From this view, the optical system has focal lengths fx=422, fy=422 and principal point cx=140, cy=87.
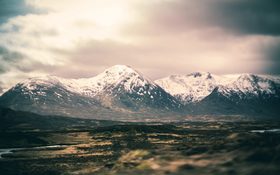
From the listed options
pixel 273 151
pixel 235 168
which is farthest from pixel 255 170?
pixel 273 151

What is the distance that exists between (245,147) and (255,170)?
16.1 m

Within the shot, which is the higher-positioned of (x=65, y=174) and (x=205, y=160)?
(x=205, y=160)

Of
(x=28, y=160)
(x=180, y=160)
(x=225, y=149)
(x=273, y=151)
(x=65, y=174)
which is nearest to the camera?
(x=273, y=151)

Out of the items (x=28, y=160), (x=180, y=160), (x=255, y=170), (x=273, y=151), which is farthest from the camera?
(x=28, y=160)

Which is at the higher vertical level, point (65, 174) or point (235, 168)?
point (235, 168)

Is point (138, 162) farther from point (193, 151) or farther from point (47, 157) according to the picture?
point (47, 157)

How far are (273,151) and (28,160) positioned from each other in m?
143

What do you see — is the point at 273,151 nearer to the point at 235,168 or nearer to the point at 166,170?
the point at 235,168

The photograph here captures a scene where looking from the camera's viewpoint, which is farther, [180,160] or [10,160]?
[10,160]

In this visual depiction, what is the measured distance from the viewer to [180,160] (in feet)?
208

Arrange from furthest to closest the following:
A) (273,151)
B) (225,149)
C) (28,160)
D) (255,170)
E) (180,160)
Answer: (28,160)
(225,149)
(180,160)
(273,151)
(255,170)

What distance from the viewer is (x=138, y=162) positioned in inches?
2771

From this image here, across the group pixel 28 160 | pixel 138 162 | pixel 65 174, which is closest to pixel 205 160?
pixel 138 162

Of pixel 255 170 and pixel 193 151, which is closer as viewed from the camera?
pixel 255 170
